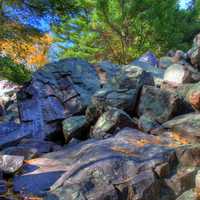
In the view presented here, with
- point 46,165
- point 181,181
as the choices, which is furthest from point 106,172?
point 46,165

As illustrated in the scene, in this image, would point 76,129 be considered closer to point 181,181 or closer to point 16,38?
point 16,38

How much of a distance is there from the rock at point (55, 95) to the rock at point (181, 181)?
5489 millimetres

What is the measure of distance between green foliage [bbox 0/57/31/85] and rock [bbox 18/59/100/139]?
36 cm

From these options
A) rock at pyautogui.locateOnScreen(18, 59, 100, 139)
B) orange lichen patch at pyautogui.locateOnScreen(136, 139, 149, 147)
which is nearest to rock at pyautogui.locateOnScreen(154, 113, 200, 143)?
orange lichen patch at pyautogui.locateOnScreen(136, 139, 149, 147)

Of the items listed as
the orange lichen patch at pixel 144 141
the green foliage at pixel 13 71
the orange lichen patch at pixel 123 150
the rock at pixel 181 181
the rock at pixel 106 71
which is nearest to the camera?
the rock at pixel 181 181

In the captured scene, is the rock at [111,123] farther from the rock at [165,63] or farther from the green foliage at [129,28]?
the green foliage at [129,28]

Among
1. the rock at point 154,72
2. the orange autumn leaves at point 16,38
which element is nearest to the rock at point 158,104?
the rock at point 154,72

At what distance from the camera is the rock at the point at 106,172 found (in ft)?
19.1

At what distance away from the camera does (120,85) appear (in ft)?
40.3

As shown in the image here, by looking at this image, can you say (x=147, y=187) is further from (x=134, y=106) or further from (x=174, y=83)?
(x=174, y=83)

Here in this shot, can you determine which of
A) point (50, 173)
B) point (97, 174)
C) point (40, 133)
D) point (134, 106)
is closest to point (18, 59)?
point (40, 133)

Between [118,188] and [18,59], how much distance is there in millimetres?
8398

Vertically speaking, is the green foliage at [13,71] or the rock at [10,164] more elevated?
the green foliage at [13,71]

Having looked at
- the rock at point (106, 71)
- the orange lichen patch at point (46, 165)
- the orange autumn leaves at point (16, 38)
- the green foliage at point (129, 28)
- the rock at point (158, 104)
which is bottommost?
the orange lichen patch at point (46, 165)
